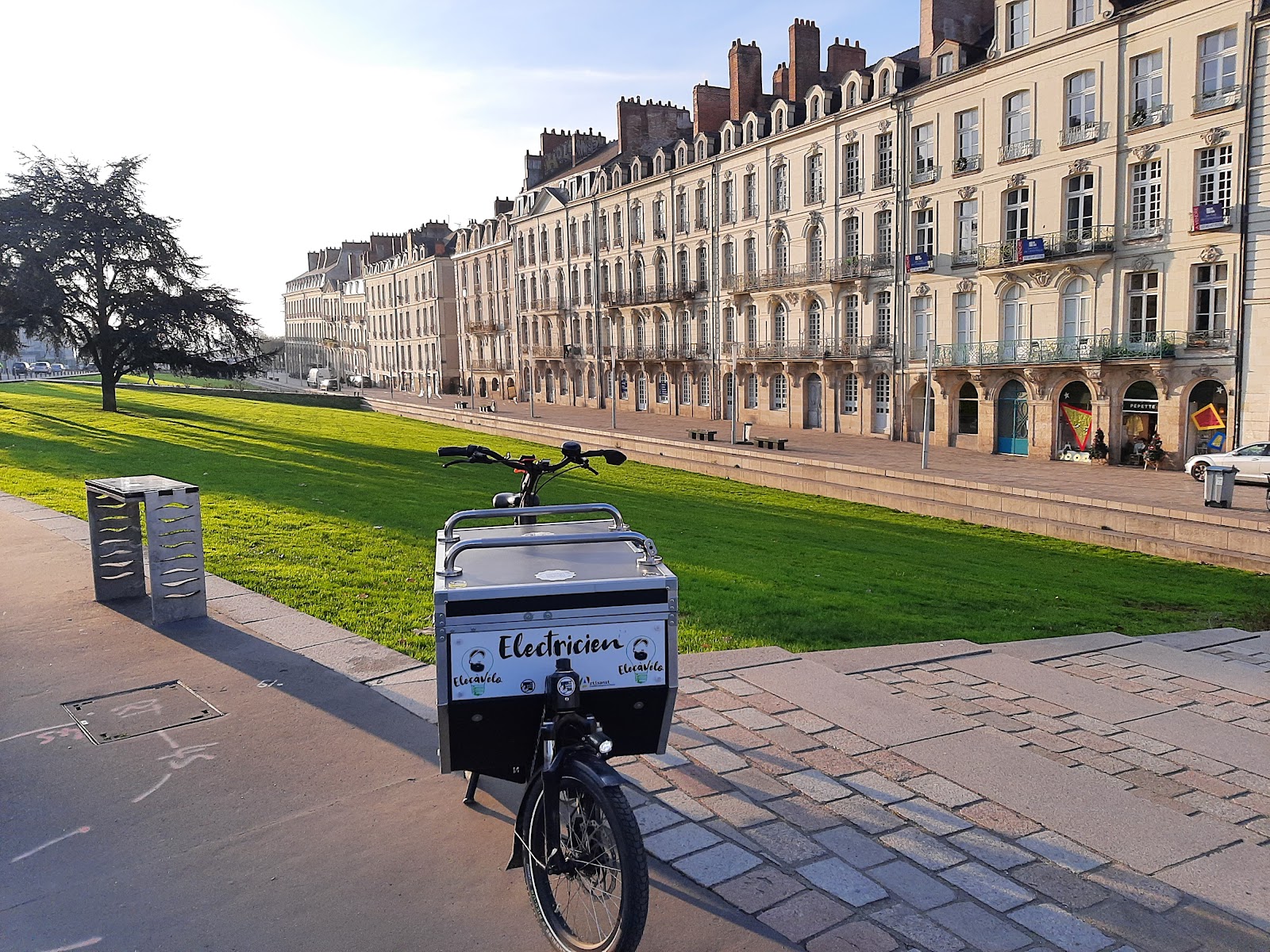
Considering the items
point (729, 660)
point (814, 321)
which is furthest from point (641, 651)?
point (814, 321)

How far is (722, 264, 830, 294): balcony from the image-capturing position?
48.2 meters

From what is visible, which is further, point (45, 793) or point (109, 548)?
point (109, 548)

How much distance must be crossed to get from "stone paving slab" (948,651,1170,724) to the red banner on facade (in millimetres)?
30707

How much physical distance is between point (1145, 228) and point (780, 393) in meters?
21.7

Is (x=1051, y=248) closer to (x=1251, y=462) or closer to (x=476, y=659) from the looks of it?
(x=1251, y=462)

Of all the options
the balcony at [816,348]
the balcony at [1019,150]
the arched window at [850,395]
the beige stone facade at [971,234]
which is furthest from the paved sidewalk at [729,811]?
the arched window at [850,395]

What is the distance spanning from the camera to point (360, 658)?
817 centimetres

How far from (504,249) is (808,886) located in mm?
82649

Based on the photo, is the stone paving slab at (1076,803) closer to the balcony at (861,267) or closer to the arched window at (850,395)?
the balcony at (861,267)

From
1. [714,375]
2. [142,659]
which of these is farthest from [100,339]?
[142,659]

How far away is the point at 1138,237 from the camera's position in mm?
33562

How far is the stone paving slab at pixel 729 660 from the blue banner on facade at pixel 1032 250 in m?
32.3

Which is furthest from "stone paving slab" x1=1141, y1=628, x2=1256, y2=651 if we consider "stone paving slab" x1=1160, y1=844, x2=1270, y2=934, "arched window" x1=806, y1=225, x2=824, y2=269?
"arched window" x1=806, y1=225, x2=824, y2=269

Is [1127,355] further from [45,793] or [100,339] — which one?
[100,339]
